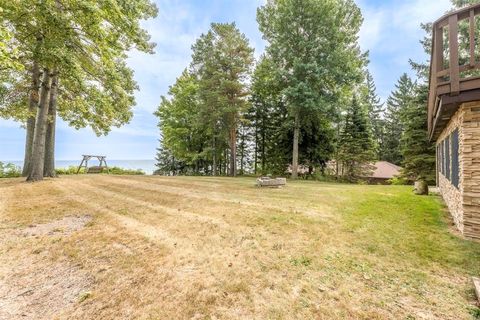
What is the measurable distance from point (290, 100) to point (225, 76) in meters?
6.73

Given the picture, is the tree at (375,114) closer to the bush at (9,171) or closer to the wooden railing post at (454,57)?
the wooden railing post at (454,57)

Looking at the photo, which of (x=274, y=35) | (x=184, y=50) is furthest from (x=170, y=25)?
(x=184, y=50)

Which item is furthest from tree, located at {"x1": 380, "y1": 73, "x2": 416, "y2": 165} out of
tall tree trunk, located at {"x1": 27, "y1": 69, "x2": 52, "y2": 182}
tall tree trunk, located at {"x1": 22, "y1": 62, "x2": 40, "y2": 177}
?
tall tree trunk, located at {"x1": 22, "y1": 62, "x2": 40, "y2": 177}

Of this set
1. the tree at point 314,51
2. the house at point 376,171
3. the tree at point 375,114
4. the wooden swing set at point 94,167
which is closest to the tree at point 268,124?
the tree at point 314,51

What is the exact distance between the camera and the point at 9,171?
16984 millimetres

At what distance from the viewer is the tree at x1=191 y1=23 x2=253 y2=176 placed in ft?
71.2

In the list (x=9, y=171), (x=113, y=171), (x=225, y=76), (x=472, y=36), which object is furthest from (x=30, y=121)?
(x=472, y=36)

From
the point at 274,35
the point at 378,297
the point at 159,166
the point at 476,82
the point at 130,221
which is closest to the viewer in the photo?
the point at 378,297

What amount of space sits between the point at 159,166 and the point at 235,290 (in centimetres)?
3816

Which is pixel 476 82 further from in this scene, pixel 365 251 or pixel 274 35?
pixel 274 35

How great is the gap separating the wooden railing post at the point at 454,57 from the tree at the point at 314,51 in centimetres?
1247

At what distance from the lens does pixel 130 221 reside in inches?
237

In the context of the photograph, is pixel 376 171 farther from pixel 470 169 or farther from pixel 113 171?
pixel 113 171

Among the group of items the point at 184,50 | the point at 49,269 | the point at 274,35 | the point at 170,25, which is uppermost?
the point at 184,50
